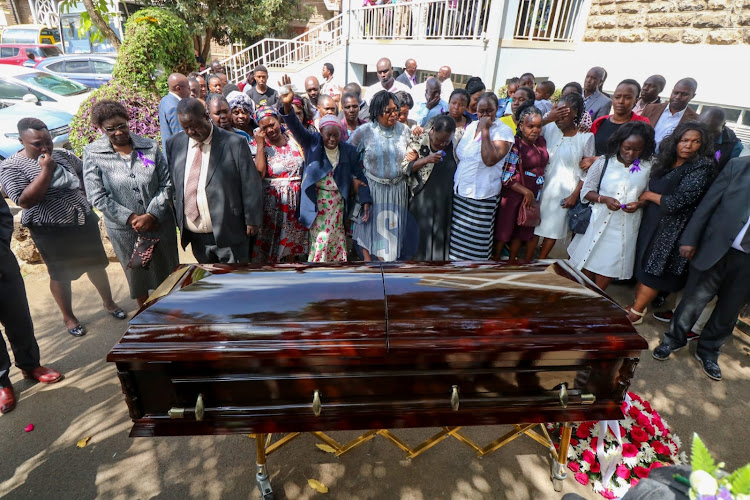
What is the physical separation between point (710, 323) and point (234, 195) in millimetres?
3785

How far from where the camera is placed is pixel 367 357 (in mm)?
1668

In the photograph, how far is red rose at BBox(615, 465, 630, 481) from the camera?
7.71 feet

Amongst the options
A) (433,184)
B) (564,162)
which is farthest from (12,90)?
(564,162)

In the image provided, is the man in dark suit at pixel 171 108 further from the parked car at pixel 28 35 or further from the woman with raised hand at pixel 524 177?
the parked car at pixel 28 35

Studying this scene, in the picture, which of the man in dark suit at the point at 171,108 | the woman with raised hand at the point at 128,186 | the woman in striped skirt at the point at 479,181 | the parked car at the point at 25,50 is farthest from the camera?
the parked car at the point at 25,50

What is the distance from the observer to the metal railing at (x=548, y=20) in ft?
28.0

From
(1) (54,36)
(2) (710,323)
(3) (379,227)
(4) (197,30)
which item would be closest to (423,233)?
(3) (379,227)

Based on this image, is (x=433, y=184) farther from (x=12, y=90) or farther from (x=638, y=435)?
(x=12, y=90)

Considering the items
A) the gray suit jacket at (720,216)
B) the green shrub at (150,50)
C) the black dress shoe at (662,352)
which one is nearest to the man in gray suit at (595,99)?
the gray suit jacket at (720,216)

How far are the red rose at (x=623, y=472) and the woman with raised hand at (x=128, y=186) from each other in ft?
10.9

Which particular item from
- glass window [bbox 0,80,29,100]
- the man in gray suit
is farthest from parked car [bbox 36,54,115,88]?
the man in gray suit

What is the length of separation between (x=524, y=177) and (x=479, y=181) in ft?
1.80

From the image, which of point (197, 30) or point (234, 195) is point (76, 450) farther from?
point (197, 30)

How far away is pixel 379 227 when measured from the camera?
12.4 feet
